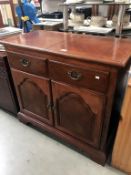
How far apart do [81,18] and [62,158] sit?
47.8 inches

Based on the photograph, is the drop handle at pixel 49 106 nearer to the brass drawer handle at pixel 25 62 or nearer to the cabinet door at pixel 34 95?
the cabinet door at pixel 34 95

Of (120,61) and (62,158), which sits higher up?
(120,61)

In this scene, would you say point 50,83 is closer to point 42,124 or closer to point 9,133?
point 42,124

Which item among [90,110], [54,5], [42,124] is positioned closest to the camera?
[90,110]

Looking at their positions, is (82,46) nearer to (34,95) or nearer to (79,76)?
(79,76)

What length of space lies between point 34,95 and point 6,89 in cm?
37

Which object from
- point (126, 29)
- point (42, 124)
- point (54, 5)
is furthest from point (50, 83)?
point (54, 5)

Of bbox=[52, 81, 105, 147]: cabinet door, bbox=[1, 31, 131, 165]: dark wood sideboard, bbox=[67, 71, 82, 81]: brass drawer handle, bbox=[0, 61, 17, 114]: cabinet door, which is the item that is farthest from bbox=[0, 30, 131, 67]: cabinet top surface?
bbox=[0, 61, 17, 114]: cabinet door

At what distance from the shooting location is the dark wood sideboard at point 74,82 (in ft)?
2.70

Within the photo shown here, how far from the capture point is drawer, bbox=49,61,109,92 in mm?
814

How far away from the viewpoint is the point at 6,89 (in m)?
1.44

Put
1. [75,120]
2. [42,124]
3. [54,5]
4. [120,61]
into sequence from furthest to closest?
[54,5]
[42,124]
[75,120]
[120,61]

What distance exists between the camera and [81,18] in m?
1.32

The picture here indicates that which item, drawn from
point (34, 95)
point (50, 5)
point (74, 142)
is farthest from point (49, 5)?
point (74, 142)
